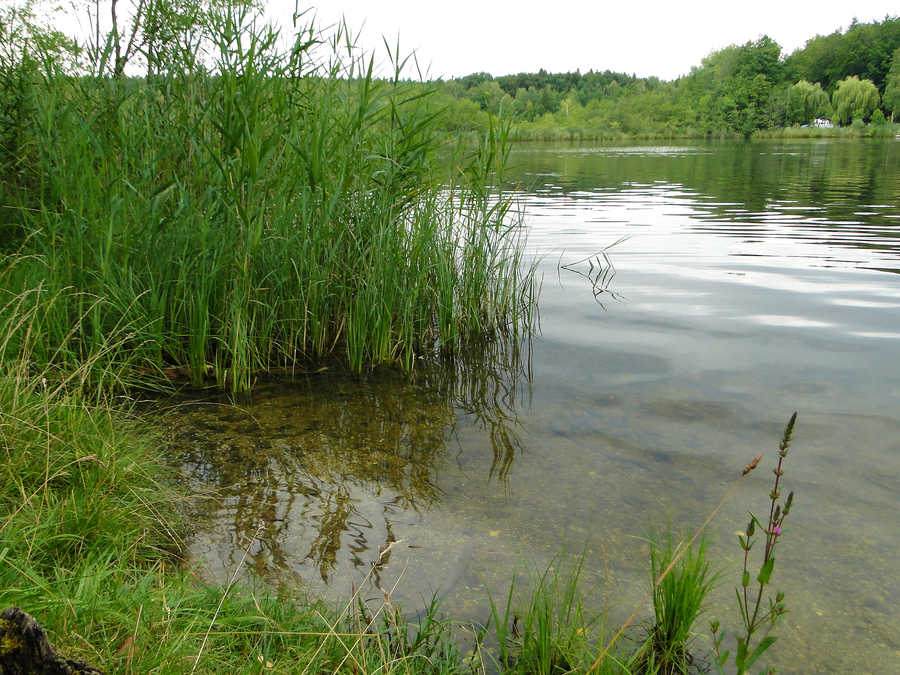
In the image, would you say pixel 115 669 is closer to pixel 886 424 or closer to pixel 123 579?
pixel 123 579

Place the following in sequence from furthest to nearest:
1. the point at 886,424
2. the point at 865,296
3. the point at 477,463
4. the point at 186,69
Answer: the point at 865,296 < the point at 186,69 < the point at 886,424 < the point at 477,463

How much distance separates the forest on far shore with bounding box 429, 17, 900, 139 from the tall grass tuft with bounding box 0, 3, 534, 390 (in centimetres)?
6010

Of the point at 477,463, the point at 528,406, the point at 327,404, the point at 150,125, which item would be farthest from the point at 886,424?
the point at 150,125

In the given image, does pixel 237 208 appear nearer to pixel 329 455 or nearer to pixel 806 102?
pixel 329 455

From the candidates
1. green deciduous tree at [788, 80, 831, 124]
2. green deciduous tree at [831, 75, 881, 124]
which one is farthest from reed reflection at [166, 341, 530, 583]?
green deciduous tree at [831, 75, 881, 124]

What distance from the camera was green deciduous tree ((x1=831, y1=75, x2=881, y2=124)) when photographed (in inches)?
3243

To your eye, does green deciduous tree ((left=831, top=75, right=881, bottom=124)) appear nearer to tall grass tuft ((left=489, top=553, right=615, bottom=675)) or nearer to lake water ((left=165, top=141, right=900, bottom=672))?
lake water ((left=165, top=141, right=900, bottom=672))

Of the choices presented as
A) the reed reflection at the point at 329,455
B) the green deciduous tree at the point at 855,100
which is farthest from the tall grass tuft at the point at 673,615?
the green deciduous tree at the point at 855,100

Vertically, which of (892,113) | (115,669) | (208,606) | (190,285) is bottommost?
(208,606)

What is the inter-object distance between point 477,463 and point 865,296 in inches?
241

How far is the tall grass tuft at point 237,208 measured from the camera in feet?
13.0

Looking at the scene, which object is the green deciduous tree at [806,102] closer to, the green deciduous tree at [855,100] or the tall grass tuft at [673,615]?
the green deciduous tree at [855,100]

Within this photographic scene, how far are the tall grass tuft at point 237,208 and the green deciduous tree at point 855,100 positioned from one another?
96.0 meters

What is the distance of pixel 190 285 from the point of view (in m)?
4.28
